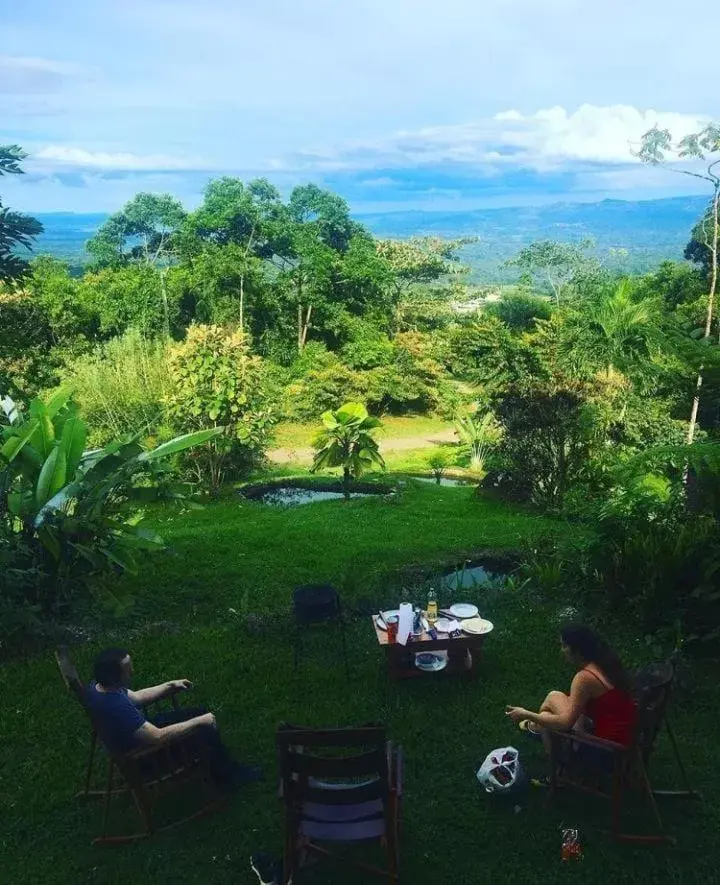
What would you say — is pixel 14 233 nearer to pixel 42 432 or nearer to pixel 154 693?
pixel 42 432

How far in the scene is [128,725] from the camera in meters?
4.58

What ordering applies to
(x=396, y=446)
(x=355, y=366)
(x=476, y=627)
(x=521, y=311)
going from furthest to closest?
(x=521, y=311)
(x=355, y=366)
(x=396, y=446)
(x=476, y=627)

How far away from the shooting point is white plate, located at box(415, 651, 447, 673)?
638 centimetres

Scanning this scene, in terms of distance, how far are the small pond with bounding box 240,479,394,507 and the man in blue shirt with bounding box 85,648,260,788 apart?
13.4m

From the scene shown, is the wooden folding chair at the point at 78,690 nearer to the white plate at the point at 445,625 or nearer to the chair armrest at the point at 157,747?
the chair armrest at the point at 157,747

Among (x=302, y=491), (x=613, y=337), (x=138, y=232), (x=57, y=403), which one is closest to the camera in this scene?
(x=57, y=403)

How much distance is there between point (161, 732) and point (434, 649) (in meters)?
2.66

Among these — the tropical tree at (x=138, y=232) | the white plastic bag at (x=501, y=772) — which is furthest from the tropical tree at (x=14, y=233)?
the tropical tree at (x=138, y=232)

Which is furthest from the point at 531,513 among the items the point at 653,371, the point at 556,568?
the point at 556,568

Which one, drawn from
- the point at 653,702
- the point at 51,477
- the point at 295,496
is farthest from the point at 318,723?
the point at 295,496

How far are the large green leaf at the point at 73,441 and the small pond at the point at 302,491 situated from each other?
10.3m

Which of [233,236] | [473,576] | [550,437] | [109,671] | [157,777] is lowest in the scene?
[473,576]

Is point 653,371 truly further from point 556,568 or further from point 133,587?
point 133,587

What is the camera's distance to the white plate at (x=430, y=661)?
6.38 meters
